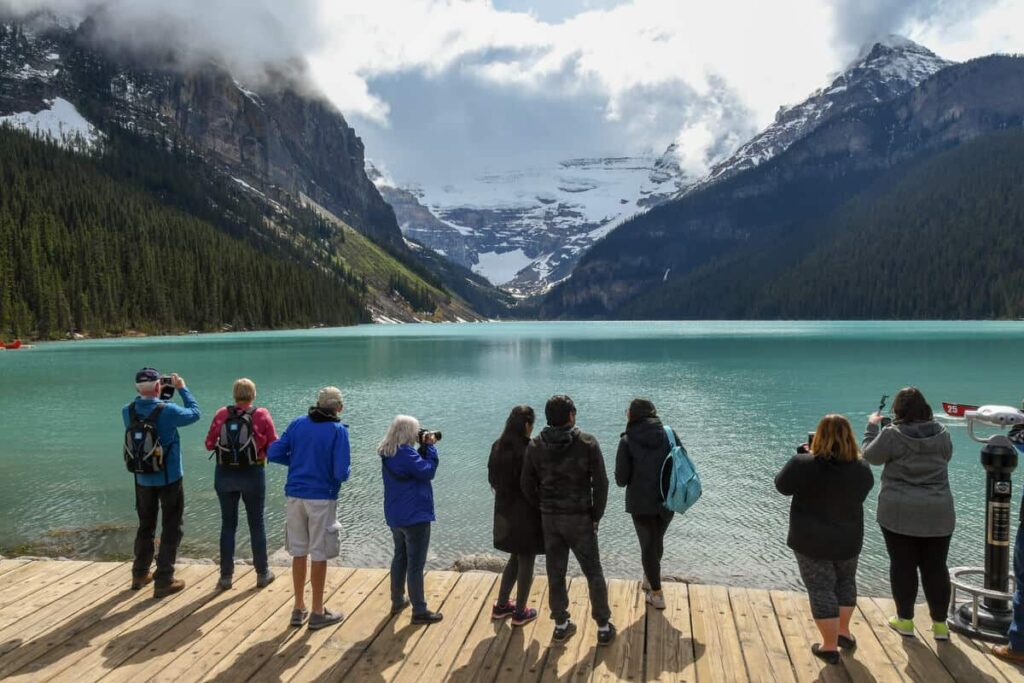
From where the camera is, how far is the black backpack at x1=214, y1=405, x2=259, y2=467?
26.2 ft

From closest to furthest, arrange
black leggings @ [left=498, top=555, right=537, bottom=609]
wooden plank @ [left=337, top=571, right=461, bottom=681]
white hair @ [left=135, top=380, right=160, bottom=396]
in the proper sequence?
1. wooden plank @ [left=337, top=571, right=461, bottom=681]
2. black leggings @ [left=498, top=555, right=537, bottom=609]
3. white hair @ [left=135, top=380, right=160, bottom=396]

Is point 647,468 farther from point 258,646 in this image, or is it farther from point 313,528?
point 258,646

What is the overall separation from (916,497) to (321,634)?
19.8ft

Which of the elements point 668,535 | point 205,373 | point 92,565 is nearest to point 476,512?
point 668,535

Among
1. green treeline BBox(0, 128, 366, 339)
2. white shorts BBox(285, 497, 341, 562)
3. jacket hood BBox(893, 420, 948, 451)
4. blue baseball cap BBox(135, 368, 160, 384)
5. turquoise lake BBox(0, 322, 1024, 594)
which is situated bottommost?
turquoise lake BBox(0, 322, 1024, 594)

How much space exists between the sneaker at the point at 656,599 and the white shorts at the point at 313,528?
139 inches

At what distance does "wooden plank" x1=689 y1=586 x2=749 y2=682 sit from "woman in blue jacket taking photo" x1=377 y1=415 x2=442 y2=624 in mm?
2782

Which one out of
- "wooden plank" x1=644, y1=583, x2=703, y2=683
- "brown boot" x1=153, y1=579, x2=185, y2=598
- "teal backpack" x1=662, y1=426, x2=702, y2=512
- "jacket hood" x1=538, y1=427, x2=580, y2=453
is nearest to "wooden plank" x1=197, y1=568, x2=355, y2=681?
"brown boot" x1=153, y1=579, x2=185, y2=598

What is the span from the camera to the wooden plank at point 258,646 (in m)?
6.14

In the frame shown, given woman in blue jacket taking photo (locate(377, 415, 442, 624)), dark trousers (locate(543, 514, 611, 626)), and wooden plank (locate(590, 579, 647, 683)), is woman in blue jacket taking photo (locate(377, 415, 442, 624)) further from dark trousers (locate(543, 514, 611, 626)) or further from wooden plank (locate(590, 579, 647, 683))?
wooden plank (locate(590, 579, 647, 683))

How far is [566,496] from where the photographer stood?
6.60 meters

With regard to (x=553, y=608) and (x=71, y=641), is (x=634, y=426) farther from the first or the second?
(x=71, y=641)

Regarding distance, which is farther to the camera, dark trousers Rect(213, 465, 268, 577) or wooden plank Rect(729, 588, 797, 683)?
dark trousers Rect(213, 465, 268, 577)

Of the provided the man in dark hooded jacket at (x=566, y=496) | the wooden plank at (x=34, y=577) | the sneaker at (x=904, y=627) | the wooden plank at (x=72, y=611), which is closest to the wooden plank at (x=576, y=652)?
the man in dark hooded jacket at (x=566, y=496)
